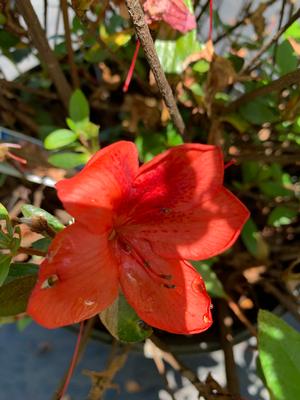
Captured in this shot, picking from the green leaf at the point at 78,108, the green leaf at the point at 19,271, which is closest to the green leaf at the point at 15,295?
the green leaf at the point at 19,271

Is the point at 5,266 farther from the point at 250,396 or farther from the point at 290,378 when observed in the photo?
the point at 250,396

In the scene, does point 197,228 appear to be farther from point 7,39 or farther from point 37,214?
point 7,39

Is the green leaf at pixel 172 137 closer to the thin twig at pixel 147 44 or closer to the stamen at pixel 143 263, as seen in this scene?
the thin twig at pixel 147 44

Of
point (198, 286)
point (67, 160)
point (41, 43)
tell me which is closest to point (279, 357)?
point (198, 286)

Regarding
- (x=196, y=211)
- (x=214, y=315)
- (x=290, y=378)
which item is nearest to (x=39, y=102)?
(x=214, y=315)

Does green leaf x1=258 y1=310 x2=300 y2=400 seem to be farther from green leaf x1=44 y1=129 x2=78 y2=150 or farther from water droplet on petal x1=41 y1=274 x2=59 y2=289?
green leaf x1=44 y1=129 x2=78 y2=150

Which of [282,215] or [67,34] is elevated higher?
[67,34]
